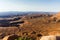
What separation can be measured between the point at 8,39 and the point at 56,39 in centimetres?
689

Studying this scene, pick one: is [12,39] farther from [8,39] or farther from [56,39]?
[56,39]

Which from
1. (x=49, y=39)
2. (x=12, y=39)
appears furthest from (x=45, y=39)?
(x=12, y=39)

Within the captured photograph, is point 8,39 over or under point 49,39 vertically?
under

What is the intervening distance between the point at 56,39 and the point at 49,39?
43 centimetres

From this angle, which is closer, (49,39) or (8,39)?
(49,39)

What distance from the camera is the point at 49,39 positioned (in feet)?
35.1

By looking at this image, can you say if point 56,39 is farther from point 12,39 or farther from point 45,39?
point 12,39

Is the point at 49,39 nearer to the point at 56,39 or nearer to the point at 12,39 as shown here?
the point at 56,39

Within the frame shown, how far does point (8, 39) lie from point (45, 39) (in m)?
6.31

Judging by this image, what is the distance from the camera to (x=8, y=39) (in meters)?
16.4

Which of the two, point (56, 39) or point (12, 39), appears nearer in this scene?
point (56, 39)

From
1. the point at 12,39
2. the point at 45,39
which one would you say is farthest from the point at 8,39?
the point at 45,39

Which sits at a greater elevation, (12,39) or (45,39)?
(45,39)

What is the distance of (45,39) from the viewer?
1086 centimetres
